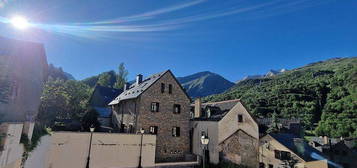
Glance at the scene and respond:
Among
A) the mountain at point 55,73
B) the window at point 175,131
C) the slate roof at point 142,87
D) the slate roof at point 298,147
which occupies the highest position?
the mountain at point 55,73

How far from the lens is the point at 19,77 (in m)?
16.5

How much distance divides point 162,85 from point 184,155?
8767 mm

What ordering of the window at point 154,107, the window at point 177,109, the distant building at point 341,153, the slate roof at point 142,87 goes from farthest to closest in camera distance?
1. the distant building at point 341,153
2. the window at point 177,109
3. the slate roof at point 142,87
4. the window at point 154,107

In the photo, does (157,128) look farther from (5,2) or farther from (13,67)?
(5,2)

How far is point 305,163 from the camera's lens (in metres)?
29.7

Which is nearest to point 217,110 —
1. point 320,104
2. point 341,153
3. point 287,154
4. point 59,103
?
point 287,154

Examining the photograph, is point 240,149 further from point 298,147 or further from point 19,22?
point 19,22

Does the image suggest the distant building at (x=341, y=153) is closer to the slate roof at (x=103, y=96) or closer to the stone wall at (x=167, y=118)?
the stone wall at (x=167, y=118)

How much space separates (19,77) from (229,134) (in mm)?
21069

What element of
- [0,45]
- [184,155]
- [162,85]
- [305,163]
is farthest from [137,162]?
[305,163]

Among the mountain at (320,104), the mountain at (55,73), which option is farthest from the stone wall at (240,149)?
the mountain at (55,73)

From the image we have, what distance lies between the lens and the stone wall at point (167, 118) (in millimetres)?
22609

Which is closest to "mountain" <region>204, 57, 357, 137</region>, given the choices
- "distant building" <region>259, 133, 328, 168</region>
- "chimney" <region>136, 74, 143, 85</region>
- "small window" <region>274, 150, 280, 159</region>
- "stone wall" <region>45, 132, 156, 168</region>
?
"distant building" <region>259, 133, 328, 168</region>

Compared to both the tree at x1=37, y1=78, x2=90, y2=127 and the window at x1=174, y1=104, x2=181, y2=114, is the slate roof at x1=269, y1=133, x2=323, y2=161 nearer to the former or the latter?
the window at x1=174, y1=104, x2=181, y2=114
